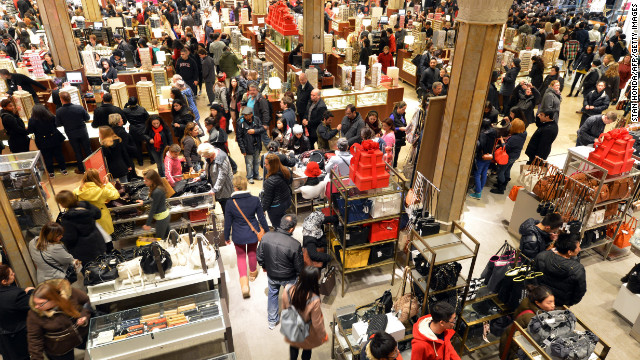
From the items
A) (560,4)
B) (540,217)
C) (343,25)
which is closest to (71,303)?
(540,217)

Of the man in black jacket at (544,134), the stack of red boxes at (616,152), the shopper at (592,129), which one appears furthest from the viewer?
the shopper at (592,129)

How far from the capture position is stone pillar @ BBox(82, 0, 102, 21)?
18.4 m

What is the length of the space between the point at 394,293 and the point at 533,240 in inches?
75.2

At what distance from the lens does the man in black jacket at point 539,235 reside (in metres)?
5.11

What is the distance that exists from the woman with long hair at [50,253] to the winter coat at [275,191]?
8.13 ft

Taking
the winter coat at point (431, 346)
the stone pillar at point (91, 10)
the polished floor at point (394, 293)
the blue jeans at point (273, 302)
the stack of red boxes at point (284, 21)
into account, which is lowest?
the polished floor at point (394, 293)

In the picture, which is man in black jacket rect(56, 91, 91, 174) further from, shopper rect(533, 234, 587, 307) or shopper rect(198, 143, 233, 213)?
shopper rect(533, 234, 587, 307)

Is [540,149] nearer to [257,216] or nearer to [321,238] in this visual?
[321,238]

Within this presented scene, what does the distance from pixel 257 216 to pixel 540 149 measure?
537 centimetres

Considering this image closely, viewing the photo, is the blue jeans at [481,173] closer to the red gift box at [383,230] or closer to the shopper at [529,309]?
the red gift box at [383,230]

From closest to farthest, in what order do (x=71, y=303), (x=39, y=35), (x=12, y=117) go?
(x=71, y=303) → (x=12, y=117) → (x=39, y=35)

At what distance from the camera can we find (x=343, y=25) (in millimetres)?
19406

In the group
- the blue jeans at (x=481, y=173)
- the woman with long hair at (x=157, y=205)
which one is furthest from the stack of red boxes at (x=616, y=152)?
the woman with long hair at (x=157, y=205)

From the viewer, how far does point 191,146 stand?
739cm
